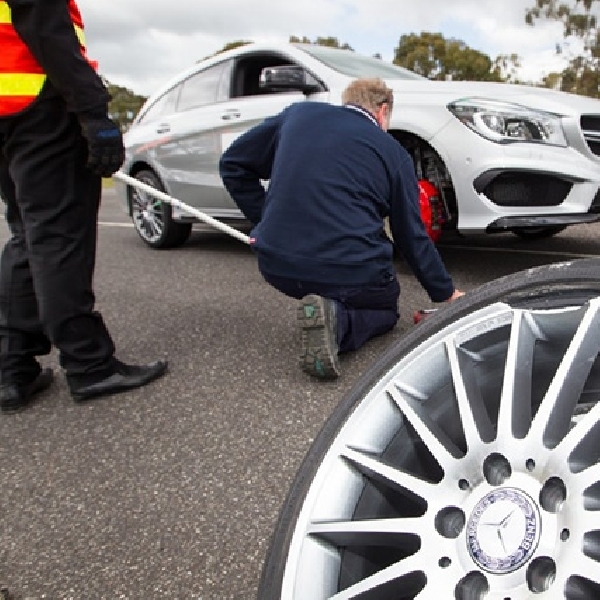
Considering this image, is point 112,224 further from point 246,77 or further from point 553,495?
point 553,495

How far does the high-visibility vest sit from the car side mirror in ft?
5.96

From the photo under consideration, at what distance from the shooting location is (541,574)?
3.35 ft

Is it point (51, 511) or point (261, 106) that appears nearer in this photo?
point (51, 511)

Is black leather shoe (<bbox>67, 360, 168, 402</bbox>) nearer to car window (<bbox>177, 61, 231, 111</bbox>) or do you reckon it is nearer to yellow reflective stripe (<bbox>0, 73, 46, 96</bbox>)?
yellow reflective stripe (<bbox>0, 73, 46, 96</bbox>)

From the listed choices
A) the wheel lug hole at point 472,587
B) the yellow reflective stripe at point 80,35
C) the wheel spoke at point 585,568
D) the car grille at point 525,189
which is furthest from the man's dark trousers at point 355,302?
the wheel spoke at point 585,568

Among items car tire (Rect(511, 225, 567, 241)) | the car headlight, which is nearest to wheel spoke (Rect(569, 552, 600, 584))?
the car headlight

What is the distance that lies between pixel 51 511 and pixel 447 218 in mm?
2874

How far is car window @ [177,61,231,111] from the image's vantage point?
5.62 metres

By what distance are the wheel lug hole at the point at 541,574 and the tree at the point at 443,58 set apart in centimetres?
4699

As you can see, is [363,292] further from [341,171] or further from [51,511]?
[51,511]

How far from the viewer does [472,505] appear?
1.14 metres

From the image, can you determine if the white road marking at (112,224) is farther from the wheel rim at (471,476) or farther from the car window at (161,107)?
the wheel rim at (471,476)

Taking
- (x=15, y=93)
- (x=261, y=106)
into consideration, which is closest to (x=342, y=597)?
(x=15, y=93)

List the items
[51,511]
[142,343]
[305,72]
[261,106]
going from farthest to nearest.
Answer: [261,106], [305,72], [142,343], [51,511]
